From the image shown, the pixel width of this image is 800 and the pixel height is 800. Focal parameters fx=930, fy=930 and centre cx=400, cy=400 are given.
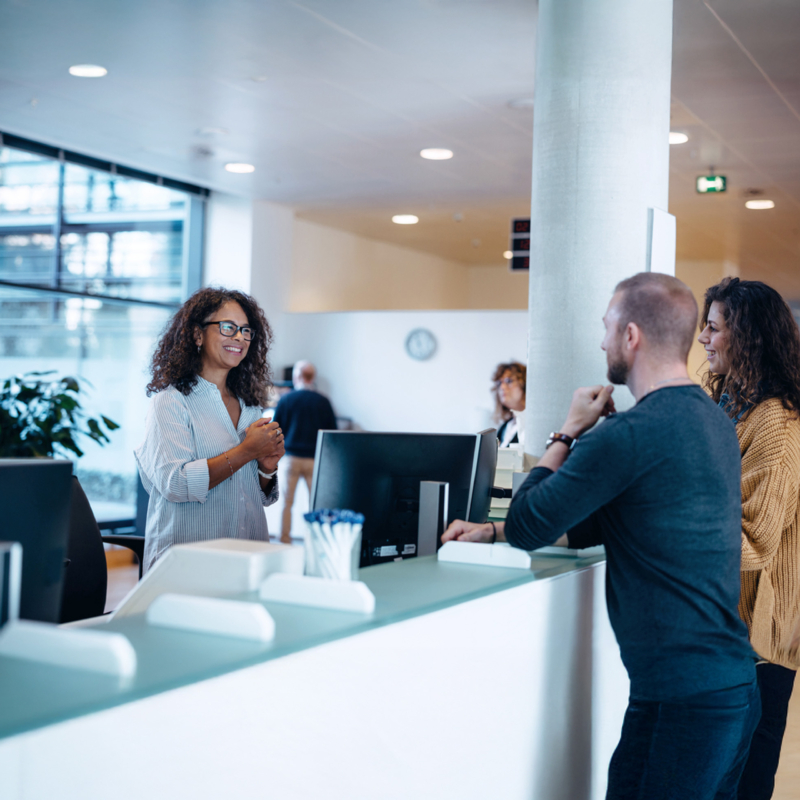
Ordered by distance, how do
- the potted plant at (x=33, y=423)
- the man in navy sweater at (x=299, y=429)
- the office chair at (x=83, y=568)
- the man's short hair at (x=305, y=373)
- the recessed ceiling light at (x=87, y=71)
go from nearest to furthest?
the office chair at (x=83, y=568)
the recessed ceiling light at (x=87, y=71)
the potted plant at (x=33, y=423)
the man in navy sweater at (x=299, y=429)
the man's short hair at (x=305, y=373)

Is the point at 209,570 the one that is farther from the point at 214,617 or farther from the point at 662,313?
the point at 662,313

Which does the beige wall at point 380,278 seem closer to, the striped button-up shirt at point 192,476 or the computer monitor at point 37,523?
the striped button-up shirt at point 192,476

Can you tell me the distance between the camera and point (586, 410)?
1957 millimetres

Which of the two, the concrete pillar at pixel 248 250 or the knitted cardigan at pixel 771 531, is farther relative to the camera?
the concrete pillar at pixel 248 250

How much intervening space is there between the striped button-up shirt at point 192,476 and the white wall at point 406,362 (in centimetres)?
587

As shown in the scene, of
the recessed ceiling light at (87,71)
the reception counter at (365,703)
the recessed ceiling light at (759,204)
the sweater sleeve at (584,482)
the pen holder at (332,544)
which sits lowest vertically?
the reception counter at (365,703)

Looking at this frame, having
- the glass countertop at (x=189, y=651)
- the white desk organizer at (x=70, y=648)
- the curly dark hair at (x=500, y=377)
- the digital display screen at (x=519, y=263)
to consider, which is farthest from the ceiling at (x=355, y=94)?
the white desk organizer at (x=70, y=648)

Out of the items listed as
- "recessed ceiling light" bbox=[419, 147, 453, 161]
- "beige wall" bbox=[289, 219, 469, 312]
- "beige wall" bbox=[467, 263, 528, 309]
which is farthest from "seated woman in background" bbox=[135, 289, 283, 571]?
"beige wall" bbox=[467, 263, 528, 309]

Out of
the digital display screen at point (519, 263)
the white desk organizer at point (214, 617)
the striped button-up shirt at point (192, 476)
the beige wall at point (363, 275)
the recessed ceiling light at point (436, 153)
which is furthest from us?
the beige wall at point (363, 275)

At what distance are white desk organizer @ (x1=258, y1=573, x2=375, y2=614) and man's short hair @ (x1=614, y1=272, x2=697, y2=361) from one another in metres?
0.76

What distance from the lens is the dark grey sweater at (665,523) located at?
168 cm

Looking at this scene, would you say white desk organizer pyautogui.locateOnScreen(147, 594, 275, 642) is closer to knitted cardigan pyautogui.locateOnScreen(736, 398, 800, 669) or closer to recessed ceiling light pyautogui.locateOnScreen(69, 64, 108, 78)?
knitted cardigan pyautogui.locateOnScreen(736, 398, 800, 669)

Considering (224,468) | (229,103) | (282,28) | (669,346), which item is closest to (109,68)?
(229,103)

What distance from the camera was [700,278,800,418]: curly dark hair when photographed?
93.3 inches
